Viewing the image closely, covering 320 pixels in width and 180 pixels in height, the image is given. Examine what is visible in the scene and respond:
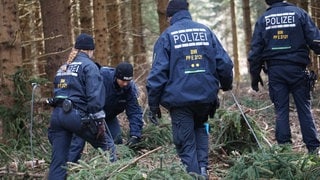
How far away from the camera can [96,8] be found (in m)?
11.3

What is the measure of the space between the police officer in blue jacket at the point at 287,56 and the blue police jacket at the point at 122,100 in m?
1.78

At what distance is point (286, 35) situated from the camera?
21.0 ft

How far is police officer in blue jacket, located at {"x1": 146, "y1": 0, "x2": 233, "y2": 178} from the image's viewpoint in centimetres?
516

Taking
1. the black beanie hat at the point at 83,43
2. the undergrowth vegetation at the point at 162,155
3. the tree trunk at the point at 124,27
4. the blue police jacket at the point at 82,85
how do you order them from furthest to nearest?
the tree trunk at the point at 124,27, the black beanie hat at the point at 83,43, the blue police jacket at the point at 82,85, the undergrowth vegetation at the point at 162,155

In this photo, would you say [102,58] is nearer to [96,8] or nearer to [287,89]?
[96,8]

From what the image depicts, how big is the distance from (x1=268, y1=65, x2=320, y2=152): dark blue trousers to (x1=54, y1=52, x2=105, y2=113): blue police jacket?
2302 mm

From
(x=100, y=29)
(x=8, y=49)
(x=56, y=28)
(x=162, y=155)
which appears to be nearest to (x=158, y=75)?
(x=162, y=155)

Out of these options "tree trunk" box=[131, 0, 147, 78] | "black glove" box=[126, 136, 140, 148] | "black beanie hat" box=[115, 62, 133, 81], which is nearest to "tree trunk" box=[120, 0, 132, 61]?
"tree trunk" box=[131, 0, 147, 78]

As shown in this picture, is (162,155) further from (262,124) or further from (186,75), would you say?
(262,124)

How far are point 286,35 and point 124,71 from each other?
86.0 inches

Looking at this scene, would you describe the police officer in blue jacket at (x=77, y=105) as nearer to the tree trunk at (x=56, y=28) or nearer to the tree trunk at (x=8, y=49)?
the tree trunk at (x=8, y=49)

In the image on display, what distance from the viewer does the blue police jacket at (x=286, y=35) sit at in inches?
251

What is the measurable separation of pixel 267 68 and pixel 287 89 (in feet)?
1.28

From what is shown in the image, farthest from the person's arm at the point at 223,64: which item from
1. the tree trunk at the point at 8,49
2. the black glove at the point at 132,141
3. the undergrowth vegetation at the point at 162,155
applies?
the tree trunk at the point at 8,49
